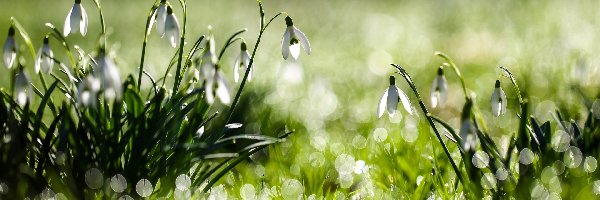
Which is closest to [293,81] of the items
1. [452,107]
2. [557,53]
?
[452,107]

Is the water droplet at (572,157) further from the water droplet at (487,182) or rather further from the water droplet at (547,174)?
the water droplet at (487,182)

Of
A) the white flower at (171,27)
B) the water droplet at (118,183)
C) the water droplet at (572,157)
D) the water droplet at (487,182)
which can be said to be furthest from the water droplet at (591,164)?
the water droplet at (118,183)

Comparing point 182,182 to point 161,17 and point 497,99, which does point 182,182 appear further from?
point 497,99

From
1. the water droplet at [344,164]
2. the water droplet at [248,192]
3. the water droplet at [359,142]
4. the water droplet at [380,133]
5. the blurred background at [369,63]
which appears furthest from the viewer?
the water droplet at [380,133]

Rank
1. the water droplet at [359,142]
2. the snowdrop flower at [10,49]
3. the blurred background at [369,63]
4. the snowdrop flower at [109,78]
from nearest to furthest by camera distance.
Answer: the snowdrop flower at [109,78], the snowdrop flower at [10,49], the blurred background at [369,63], the water droplet at [359,142]

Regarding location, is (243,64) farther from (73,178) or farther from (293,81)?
(293,81)

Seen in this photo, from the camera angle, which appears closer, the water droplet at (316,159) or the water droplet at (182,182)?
the water droplet at (182,182)
